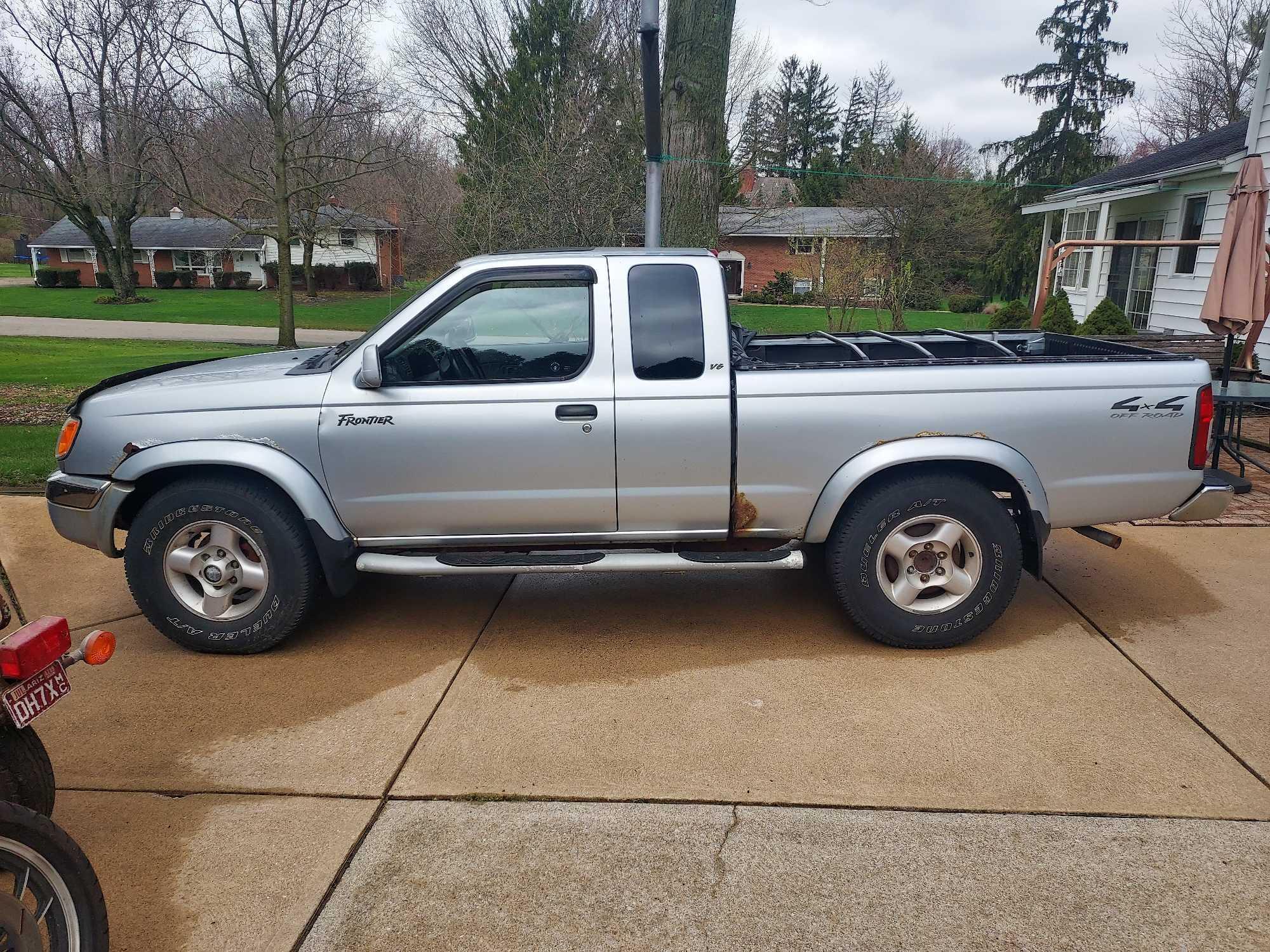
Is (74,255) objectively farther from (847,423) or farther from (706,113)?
(847,423)

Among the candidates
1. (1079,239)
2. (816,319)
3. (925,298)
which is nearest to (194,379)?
(1079,239)

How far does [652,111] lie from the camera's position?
746cm

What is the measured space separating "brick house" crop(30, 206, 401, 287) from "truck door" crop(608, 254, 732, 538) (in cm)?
4854

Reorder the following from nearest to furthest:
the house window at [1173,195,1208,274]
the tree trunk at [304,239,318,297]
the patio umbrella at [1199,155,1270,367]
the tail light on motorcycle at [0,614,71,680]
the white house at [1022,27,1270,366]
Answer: the tail light on motorcycle at [0,614,71,680]
the patio umbrella at [1199,155,1270,367]
the white house at [1022,27,1270,366]
the house window at [1173,195,1208,274]
the tree trunk at [304,239,318,297]

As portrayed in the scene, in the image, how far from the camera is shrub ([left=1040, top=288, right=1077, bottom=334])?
1584 cm

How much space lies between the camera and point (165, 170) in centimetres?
2311

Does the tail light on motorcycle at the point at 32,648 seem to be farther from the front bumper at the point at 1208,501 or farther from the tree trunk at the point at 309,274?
the tree trunk at the point at 309,274

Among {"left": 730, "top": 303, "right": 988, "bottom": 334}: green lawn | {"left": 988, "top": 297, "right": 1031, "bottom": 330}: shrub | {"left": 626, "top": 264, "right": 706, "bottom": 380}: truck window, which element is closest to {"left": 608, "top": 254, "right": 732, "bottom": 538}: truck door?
{"left": 626, "top": 264, "right": 706, "bottom": 380}: truck window

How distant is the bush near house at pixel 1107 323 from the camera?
14.0m

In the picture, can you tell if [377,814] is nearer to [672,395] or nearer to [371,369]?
[371,369]

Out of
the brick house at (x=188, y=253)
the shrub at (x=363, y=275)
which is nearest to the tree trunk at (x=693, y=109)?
the brick house at (x=188, y=253)

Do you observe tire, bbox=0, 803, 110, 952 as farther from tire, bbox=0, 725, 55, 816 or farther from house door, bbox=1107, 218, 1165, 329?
house door, bbox=1107, 218, 1165, 329

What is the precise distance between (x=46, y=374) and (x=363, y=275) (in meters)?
37.2

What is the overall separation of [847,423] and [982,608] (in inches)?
45.8
